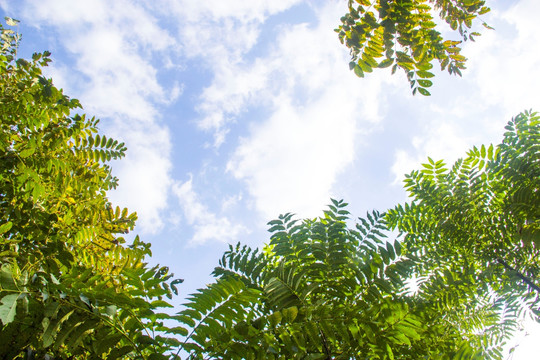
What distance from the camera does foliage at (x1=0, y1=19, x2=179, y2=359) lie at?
3.52 feet

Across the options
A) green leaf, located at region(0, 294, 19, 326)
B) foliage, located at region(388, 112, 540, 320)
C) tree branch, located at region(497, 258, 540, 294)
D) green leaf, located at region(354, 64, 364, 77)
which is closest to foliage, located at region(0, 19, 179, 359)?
green leaf, located at region(0, 294, 19, 326)

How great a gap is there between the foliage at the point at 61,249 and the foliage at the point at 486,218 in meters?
2.75

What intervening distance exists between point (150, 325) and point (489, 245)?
3522 mm

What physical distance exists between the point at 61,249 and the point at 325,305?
1380 millimetres

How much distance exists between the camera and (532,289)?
11.3 feet

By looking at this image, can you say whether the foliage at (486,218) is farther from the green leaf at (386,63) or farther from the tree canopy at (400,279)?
the green leaf at (386,63)

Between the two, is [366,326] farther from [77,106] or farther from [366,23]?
[77,106]

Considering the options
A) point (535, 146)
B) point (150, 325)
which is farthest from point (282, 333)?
point (535, 146)

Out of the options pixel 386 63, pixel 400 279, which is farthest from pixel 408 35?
pixel 400 279

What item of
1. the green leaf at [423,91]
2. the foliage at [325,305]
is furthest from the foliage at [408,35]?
the foliage at [325,305]

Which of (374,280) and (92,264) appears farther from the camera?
(92,264)

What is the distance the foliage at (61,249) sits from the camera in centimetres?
107

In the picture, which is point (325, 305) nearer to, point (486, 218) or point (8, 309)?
point (8, 309)

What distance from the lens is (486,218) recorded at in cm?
344
